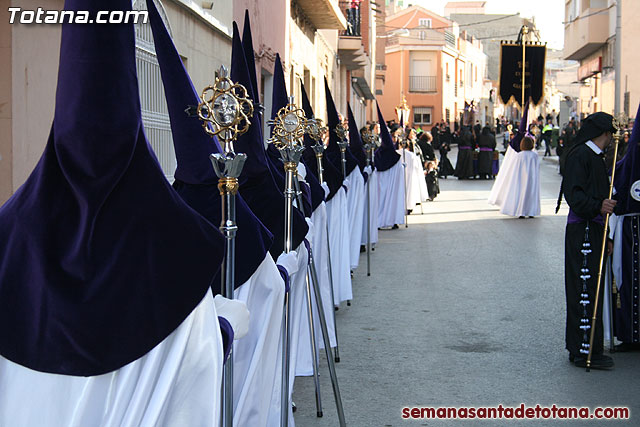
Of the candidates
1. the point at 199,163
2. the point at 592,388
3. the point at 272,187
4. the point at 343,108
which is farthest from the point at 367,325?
the point at 343,108

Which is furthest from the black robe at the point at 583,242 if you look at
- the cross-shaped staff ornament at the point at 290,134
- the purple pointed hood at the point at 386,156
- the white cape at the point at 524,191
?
the white cape at the point at 524,191

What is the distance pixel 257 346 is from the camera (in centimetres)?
407

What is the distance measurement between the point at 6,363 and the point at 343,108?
34.2 metres

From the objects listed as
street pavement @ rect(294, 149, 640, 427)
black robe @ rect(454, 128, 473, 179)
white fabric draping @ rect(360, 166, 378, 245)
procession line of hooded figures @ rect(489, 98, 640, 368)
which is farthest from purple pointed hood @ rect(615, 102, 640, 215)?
black robe @ rect(454, 128, 473, 179)

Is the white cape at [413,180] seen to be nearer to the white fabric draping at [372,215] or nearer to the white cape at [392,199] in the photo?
the white cape at [392,199]

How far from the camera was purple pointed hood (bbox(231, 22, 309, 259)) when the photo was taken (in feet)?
14.9

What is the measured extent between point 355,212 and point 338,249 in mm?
2324

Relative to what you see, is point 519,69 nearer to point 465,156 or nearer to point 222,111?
point 465,156

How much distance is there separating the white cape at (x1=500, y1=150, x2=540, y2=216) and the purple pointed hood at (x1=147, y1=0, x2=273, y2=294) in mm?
14158

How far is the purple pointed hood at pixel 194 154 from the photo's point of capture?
3238mm

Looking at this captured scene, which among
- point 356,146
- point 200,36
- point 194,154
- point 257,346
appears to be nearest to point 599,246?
point 257,346

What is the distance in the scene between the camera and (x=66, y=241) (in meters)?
2.65

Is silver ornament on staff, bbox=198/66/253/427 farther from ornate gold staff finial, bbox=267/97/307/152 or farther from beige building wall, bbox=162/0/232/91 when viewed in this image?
beige building wall, bbox=162/0/232/91

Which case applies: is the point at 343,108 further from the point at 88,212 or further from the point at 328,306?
the point at 88,212
